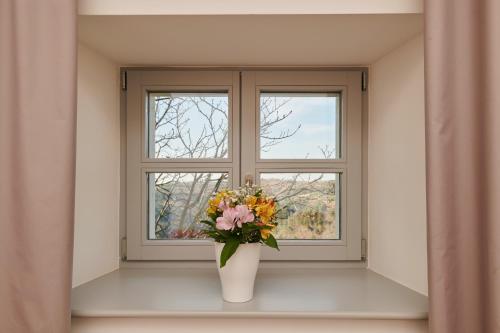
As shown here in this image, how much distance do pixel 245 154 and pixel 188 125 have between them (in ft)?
1.13

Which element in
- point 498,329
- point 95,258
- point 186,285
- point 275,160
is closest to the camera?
point 498,329

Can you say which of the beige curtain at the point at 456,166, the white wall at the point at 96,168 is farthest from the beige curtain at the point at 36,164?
the beige curtain at the point at 456,166

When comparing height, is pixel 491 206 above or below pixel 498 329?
above

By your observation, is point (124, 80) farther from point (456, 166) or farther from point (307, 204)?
point (456, 166)

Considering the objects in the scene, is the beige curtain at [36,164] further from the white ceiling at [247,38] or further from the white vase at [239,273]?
the white vase at [239,273]

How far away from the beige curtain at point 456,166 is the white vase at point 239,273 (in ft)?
2.04

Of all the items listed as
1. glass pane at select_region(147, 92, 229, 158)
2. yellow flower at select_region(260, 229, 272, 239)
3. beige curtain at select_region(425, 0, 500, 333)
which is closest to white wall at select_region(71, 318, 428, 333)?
→ beige curtain at select_region(425, 0, 500, 333)

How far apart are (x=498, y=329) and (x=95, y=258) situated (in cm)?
162

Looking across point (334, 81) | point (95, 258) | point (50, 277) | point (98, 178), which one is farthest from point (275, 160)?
point (50, 277)

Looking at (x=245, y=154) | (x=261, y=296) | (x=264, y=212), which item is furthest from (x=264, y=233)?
(x=245, y=154)

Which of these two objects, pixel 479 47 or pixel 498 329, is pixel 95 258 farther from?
pixel 479 47

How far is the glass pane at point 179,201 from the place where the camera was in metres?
2.01

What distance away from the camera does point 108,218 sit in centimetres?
190

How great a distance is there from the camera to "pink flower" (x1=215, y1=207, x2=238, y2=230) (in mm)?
1391
